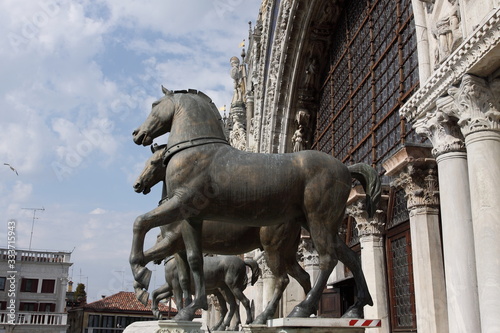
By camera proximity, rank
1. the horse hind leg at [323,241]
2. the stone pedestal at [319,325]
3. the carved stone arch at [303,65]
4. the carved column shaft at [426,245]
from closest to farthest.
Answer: the stone pedestal at [319,325], the horse hind leg at [323,241], the carved column shaft at [426,245], the carved stone arch at [303,65]

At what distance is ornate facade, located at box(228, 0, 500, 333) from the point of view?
664cm

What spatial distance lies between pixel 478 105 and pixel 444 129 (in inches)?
29.9

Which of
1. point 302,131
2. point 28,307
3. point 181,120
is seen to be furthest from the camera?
point 28,307

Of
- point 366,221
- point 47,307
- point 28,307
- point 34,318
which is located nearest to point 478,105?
point 366,221

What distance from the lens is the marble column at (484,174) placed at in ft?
20.1

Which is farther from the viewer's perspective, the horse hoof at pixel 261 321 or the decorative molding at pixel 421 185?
the decorative molding at pixel 421 185

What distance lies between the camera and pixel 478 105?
6773 millimetres

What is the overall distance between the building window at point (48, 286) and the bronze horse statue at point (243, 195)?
44.5 metres

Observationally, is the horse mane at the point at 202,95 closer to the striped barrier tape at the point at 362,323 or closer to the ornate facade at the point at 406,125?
the striped barrier tape at the point at 362,323

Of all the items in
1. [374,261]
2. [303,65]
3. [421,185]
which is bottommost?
[374,261]

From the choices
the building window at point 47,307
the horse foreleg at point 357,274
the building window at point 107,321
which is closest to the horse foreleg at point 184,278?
the horse foreleg at point 357,274

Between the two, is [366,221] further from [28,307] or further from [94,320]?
[94,320]

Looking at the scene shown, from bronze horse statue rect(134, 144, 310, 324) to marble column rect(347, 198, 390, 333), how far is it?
15.8 feet

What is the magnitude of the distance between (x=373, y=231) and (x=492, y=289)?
515 centimetres
